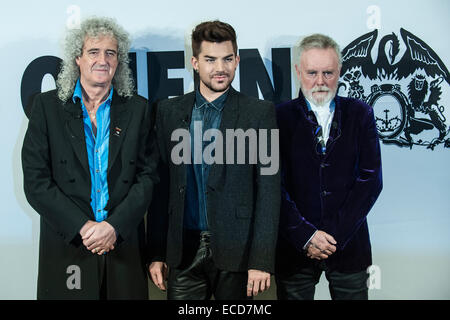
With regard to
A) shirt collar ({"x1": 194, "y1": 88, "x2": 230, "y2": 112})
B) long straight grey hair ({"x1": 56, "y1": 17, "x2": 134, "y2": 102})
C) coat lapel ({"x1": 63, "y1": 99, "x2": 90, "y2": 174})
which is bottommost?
coat lapel ({"x1": 63, "y1": 99, "x2": 90, "y2": 174})

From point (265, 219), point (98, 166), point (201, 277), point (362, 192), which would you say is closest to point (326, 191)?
point (362, 192)

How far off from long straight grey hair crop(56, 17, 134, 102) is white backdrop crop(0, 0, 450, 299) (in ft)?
1.68

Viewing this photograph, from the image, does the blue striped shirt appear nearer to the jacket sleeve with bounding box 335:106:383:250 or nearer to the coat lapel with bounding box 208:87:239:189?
the coat lapel with bounding box 208:87:239:189

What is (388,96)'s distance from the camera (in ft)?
11.2

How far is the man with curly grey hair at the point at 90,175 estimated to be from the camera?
2.59 meters

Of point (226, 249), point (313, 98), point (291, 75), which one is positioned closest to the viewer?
point (226, 249)

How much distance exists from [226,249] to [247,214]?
201 millimetres

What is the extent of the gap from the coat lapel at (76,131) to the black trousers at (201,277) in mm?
651

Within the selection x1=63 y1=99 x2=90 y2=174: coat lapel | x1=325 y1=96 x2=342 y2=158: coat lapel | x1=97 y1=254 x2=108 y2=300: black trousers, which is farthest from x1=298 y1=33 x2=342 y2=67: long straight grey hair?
x1=97 y1=254 x2=108 y2=300: black trousers

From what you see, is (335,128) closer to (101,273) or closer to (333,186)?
(333,186)

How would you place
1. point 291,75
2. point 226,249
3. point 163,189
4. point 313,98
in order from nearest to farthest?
point 226,249, point 163,189, point 313,98, point 291,75

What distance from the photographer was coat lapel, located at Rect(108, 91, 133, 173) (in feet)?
8.69
